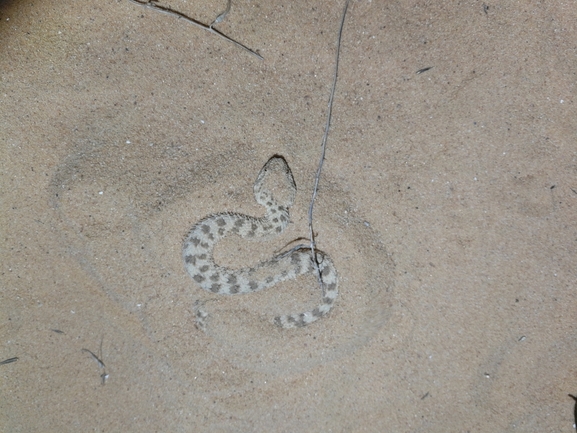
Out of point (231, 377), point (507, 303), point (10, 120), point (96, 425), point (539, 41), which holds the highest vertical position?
point (539, 41)

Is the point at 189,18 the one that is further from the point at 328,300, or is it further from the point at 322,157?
the point at 328,300

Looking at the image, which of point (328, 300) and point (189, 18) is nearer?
point (189, 18)

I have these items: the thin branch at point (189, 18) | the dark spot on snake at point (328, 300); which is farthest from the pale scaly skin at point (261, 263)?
the thin branch at point (189, 18)

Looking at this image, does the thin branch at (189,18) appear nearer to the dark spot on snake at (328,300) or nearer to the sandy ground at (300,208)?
the sandy ground at (300,208)

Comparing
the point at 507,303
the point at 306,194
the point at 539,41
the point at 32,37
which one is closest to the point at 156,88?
the point at 32,37

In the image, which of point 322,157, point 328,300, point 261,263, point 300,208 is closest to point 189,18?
point 322,157

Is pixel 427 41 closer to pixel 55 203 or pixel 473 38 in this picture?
pixel 473 38
